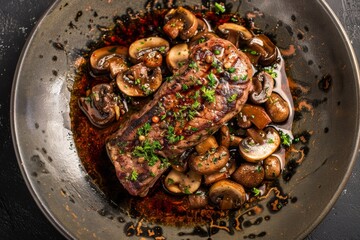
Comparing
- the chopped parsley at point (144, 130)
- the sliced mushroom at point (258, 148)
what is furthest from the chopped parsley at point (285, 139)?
the chopped parsley at point (144, 130)

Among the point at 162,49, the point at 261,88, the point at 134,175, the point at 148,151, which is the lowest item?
the point at 134,175

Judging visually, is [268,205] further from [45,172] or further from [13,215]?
[13,215]

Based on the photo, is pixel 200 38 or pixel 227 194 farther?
pixel 200 38

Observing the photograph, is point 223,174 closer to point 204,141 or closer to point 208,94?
point 204,141

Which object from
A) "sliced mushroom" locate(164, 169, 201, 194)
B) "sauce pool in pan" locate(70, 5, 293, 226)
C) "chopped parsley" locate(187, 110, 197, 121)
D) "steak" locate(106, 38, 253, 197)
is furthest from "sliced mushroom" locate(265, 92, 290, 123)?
"sliced mushroom" locate(164, 169, 201, 194)

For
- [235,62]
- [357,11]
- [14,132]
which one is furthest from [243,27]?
[14,132]

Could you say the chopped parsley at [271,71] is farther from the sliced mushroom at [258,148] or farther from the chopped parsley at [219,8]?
the chopped parsley at [219,8]

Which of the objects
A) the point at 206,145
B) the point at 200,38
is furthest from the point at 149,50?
the point at 206,145
